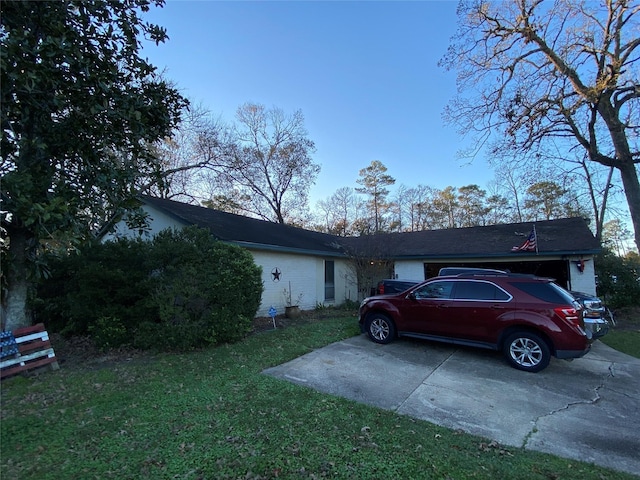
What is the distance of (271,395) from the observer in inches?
173

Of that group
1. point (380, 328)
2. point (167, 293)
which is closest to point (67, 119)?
point (167, 293)

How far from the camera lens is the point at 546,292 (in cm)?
571

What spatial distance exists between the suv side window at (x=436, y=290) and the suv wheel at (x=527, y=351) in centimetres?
136

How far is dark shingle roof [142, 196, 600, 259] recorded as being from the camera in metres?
11.0

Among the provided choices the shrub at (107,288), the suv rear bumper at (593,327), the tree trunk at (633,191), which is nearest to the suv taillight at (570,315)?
the suv rear bumper at (593,327)

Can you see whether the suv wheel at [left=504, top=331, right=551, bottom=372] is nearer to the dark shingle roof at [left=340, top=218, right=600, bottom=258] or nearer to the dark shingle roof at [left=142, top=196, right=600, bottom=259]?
the dark shingle roof at [left=142, top=196, right=600, bottom=259]

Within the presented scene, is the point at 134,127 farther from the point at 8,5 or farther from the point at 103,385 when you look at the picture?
the point at 103,385

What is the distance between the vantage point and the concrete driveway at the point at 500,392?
3523mm

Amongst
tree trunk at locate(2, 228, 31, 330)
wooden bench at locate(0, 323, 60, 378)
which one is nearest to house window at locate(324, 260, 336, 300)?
wooden bench at locate(0, 323, 60, 378)

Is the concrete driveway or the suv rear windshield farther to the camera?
the suv rear windshield

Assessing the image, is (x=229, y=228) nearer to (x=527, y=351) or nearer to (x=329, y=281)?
(x=329, y=281)

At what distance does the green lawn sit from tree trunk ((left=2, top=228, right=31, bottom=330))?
142 cm

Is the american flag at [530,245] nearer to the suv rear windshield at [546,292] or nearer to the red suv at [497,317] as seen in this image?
the red suv at [497,317]

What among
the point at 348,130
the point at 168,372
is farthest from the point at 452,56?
the point at 168,372
